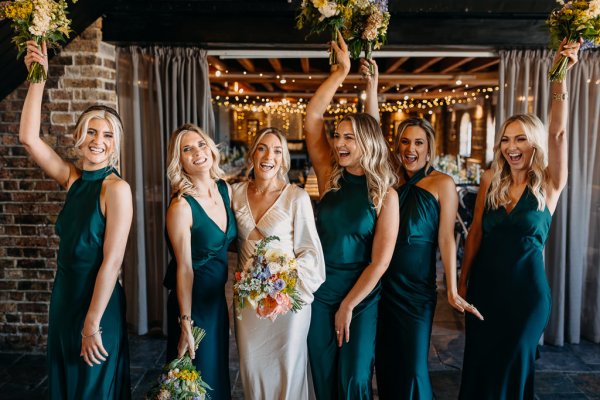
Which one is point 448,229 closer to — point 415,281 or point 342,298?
point 415,281

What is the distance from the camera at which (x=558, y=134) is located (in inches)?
115

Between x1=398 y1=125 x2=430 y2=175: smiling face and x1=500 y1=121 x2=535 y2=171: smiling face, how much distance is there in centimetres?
47

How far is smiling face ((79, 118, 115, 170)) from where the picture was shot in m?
2.59

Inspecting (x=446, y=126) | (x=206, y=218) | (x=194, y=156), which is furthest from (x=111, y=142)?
(x=446, y=126)

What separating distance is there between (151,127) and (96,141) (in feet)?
6.70

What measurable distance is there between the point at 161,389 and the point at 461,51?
3.78 meters

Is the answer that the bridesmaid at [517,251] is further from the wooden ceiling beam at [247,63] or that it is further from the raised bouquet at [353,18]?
the wooden ceiling beam at [247,63]

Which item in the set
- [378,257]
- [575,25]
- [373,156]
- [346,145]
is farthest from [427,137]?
[575,25]

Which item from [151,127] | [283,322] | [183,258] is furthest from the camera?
[151,127]

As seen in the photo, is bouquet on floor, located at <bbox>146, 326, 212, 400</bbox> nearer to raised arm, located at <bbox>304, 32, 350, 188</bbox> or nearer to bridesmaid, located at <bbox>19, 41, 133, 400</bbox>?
bridesmaid, located at <bbox>19, 41, 133, 400</bbox>

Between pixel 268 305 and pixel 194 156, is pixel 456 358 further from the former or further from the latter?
pixel 194 156

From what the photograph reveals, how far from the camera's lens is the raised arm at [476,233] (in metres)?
3.17

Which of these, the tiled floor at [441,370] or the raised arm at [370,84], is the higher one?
the raised arm at [370,84]

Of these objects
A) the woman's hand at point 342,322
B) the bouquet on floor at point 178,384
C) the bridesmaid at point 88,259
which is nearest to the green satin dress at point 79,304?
the bridesmaid at point 88,259
